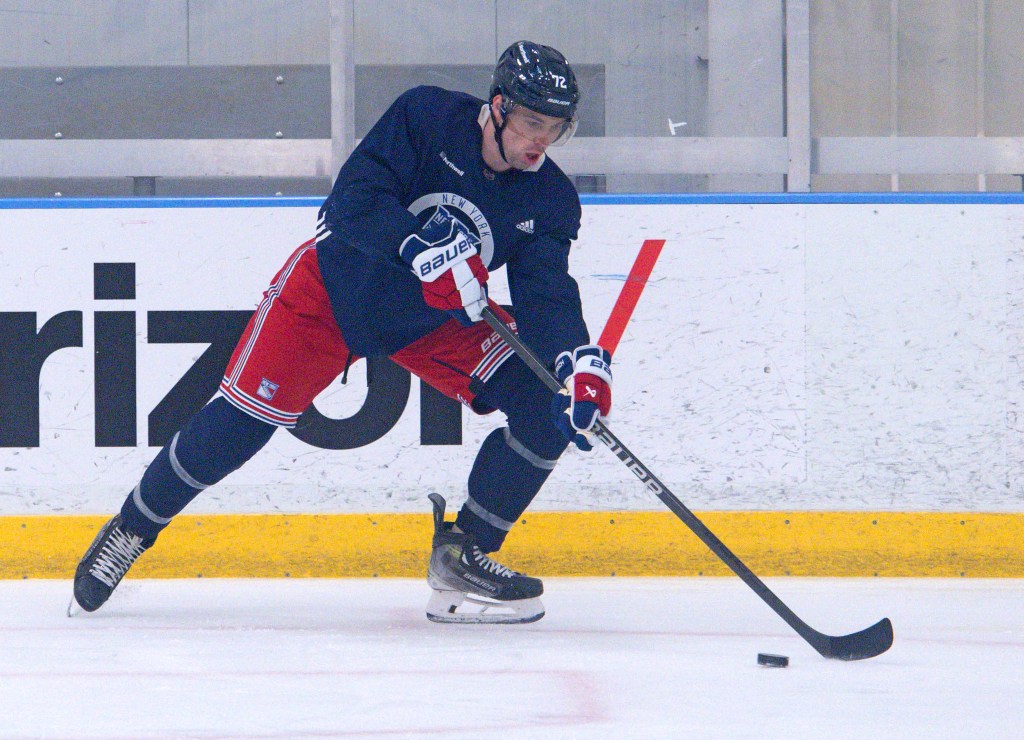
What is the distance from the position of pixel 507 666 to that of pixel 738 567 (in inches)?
15.8

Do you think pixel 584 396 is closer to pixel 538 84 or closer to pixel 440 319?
pixel 440 319

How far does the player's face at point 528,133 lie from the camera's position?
204 cm

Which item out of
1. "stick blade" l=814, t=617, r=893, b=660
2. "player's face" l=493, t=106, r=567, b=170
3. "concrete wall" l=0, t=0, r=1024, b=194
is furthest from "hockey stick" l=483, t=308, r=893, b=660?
"concrete wall" l=0, t=0, r=1024, b=194

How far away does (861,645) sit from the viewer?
Answer: 187cm

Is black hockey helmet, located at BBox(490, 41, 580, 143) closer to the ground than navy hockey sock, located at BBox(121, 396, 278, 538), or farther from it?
farther from it

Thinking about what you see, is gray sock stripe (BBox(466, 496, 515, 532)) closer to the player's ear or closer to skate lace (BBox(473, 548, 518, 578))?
skate lace (BBox(473, 548, 518, 578))

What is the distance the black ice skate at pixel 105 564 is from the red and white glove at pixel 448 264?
720 millimetres

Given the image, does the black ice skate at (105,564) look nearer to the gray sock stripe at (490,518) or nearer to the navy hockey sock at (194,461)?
the navy hockey sock at (194,461)

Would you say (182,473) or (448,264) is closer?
(448,264)

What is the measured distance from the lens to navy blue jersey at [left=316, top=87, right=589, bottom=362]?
2.12 metres

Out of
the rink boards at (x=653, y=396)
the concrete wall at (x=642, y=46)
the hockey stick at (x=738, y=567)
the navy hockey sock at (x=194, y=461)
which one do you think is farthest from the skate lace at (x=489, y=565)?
the concrete wall at (x=642, y=46)

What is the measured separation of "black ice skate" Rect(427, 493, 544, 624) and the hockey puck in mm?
506

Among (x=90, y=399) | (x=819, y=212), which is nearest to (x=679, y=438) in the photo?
(x=819, y=212)

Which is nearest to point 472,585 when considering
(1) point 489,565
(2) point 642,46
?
(1) point 489,565
